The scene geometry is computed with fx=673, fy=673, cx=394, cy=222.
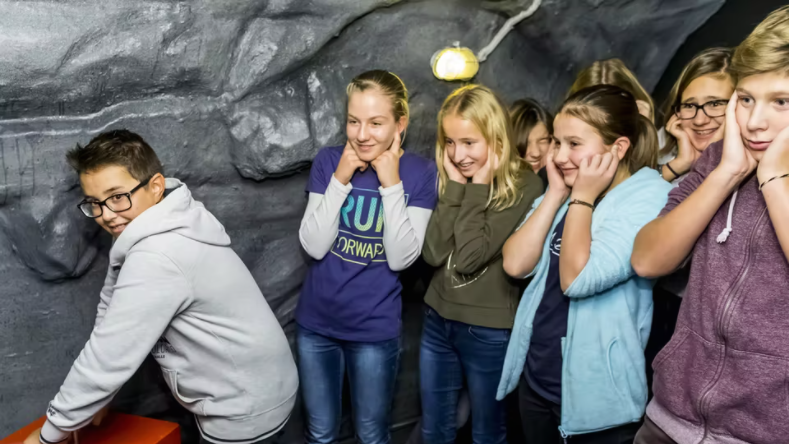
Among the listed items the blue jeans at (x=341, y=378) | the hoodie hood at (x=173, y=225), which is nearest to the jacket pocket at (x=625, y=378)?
the blue jeans at (x=341, y=378)

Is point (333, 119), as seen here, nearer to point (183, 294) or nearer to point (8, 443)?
point (183, 294)

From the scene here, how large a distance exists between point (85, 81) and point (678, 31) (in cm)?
275

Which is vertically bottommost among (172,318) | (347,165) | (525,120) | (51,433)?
(51,433)

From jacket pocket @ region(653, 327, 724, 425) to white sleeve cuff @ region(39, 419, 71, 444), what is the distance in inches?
64.1

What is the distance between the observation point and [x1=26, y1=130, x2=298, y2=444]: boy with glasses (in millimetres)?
1819

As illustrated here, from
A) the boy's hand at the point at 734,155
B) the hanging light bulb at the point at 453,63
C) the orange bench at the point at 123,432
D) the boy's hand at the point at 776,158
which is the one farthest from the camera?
the hanging light bulb at the point at 453,63

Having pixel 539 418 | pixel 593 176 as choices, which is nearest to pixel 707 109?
pixel 593 176

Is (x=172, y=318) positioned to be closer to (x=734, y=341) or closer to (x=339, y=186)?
(x=339, y=186)

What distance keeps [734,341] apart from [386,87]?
4.72ft

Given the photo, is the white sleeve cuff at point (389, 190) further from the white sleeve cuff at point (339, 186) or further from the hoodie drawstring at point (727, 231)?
the hoodie drawstring at point (727, 231)

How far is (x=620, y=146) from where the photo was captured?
82.8 inches

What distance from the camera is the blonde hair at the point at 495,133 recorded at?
2385 mm

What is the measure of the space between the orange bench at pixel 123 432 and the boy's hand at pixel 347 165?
101cm

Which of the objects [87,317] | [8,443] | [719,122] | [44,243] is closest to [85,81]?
[44,243]
